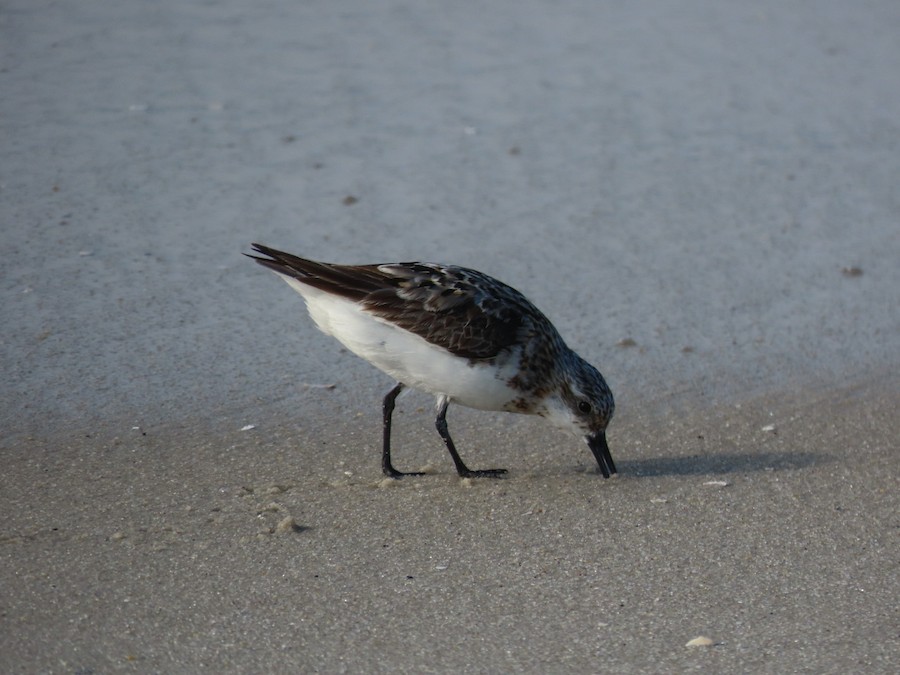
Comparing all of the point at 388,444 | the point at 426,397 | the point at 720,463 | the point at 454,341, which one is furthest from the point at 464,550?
the point at 426,397

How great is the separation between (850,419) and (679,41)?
19.6ft

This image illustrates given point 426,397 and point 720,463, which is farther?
point 426,397

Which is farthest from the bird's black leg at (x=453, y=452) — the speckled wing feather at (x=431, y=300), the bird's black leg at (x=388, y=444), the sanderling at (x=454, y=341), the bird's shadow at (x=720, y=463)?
the bird's shadow at (x=720, y=463)

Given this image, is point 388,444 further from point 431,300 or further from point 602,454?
point 602,454

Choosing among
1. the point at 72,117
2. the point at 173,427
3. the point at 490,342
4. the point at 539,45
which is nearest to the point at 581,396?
the point at 490,342

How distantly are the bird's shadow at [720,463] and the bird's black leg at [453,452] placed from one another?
0.57 m

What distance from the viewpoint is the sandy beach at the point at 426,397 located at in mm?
4109

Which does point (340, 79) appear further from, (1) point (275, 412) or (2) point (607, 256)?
(1) point (275, 412)

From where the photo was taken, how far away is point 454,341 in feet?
16.8

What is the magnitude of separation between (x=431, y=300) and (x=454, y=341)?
0.68 feet

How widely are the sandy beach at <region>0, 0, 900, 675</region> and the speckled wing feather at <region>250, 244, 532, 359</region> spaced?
0.62m

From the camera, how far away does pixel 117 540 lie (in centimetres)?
450

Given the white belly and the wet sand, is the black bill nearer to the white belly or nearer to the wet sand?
the wet sand

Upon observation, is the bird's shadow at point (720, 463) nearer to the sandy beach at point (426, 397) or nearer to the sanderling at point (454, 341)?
the sandy beach at point (426, 397)
